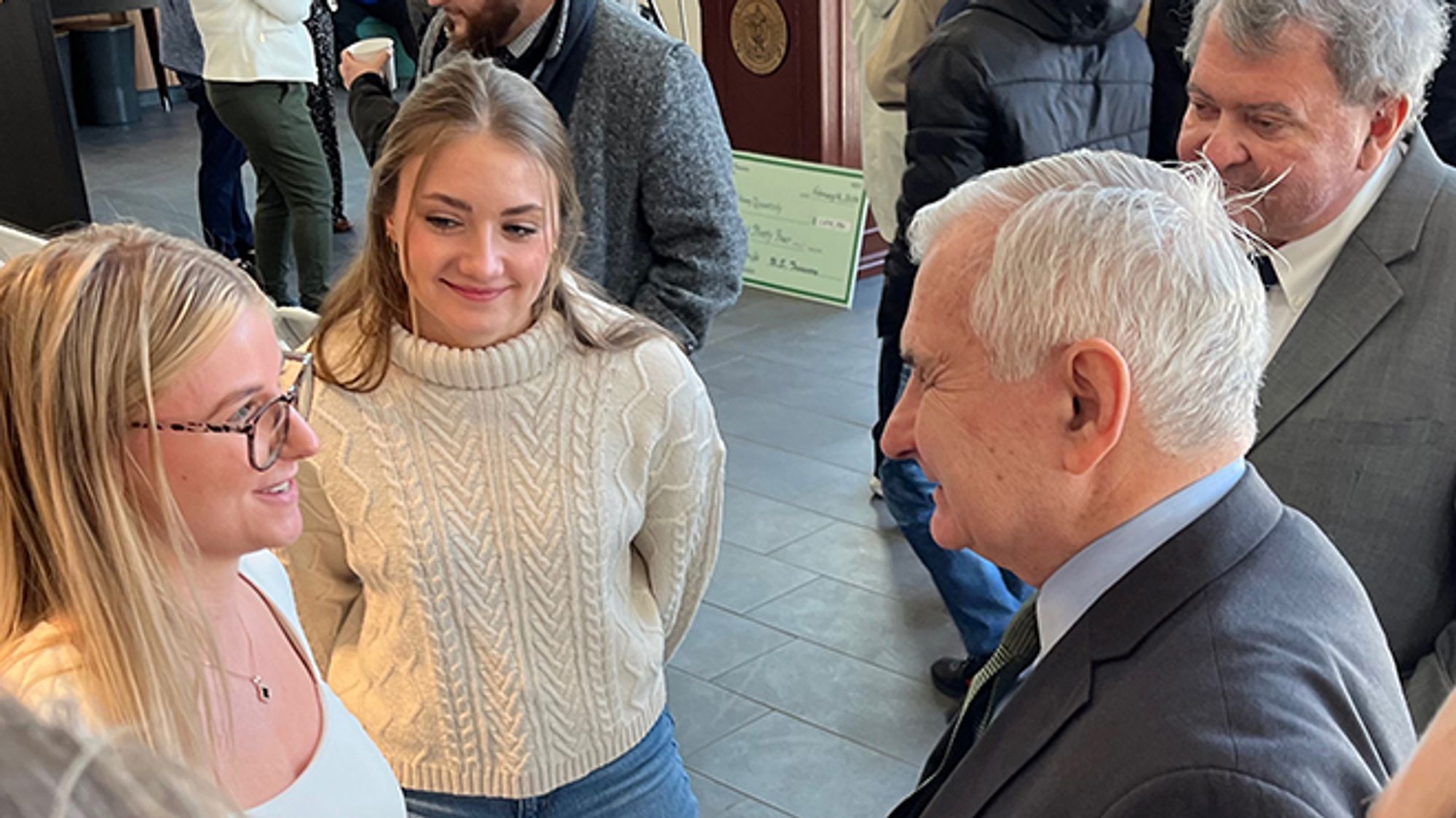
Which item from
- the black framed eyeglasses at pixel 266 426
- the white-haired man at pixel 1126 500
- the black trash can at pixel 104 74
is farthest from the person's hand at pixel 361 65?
the black trash can at pixel 104 74

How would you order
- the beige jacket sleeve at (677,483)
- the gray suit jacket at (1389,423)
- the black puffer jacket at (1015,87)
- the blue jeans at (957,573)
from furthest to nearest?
the blue jeans at (957,573)
the black puffer jacket at (1015,87)
the beige jacket sleeve at (677,483)
the gray suit jacket at (1389,423)

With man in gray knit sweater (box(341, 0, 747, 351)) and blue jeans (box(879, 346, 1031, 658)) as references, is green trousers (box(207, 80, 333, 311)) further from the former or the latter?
blue jeans (box(879, 346, 1031, 658))

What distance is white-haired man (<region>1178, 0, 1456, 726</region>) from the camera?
5.44ft

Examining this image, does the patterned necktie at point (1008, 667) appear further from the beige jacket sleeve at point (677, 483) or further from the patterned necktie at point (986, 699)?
the beige jacket sleeve at point (677, 483)

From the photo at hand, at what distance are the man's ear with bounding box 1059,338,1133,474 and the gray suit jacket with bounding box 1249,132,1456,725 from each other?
2.19ft

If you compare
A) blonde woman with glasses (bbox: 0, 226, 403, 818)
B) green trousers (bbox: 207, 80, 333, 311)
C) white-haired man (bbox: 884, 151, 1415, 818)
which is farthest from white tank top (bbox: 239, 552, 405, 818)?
green trousers (bbox: 207, 80, 333, 311)

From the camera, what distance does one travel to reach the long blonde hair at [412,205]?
184 centimetres

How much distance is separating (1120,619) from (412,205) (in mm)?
1092

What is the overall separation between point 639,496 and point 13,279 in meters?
0.85

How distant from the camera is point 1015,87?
2.98 meters

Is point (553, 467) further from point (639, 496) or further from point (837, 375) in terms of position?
point (837, 375)

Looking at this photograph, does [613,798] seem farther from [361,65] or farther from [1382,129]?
[361,65]

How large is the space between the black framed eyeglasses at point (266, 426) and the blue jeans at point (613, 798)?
631 mm

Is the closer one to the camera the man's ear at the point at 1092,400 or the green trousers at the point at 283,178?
the man's ear at the point at 1092,400
